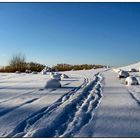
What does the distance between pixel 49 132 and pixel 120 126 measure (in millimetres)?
1508

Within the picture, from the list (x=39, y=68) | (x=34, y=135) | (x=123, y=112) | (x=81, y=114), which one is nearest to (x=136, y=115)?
(x=123, y=112)

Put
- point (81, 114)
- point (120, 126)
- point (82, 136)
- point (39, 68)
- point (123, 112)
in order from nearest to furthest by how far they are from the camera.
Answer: point (82, 136)
point (120, 126)
point (81, 114)
point (123, 112)
point (39, 68)

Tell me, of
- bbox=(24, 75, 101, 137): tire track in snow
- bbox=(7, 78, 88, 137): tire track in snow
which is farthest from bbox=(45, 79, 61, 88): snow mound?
bbox=(24, 75, 101, 137): tire track in snow

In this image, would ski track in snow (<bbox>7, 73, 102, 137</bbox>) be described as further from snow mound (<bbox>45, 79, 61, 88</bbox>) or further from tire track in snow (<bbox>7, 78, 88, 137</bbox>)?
snow mound (<bbox>45, 79, 61, 88</bbox>)

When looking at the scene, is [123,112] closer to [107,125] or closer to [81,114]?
[81,114]

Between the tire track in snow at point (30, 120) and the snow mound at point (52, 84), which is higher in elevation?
the snow mound at point (52, 84)

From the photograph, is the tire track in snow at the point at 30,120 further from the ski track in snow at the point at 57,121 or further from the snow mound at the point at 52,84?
the snow mound at the point at 52,84

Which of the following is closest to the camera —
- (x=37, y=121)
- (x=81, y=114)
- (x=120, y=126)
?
(x=120, y=126)

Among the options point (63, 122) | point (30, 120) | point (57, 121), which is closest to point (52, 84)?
point (30, 120)

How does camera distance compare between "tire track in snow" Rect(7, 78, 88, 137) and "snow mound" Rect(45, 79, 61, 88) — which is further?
"snow mound" Rect(45, 79, 61, 88)

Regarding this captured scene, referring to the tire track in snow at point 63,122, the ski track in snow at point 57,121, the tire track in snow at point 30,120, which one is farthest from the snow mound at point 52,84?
the tire track in snow at point 63,122

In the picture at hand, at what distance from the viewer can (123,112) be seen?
9062 mm

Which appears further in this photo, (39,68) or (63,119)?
(39,68)

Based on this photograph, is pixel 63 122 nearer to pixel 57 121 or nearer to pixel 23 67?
pixel 57 121
